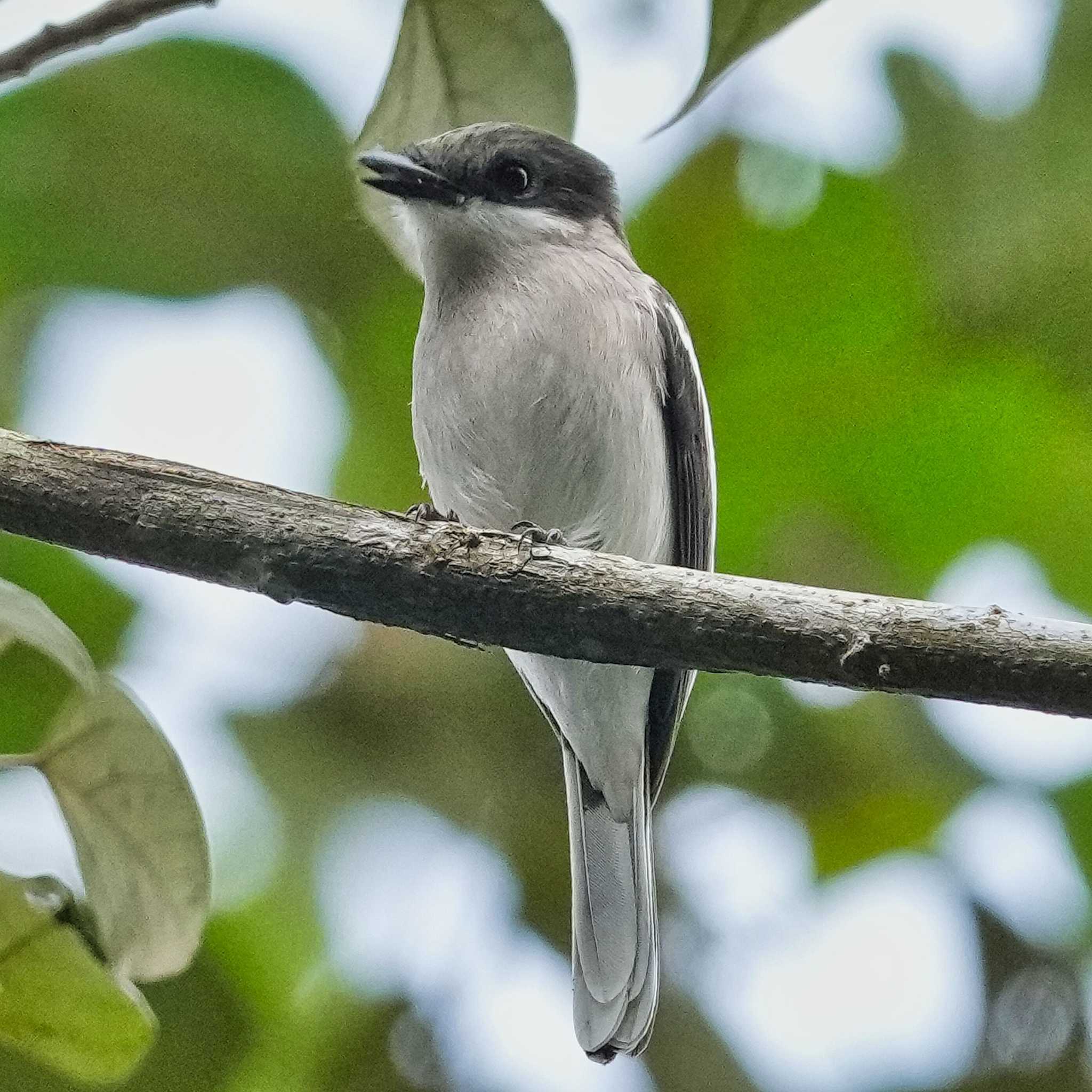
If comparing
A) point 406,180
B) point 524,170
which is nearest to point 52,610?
point 406,180

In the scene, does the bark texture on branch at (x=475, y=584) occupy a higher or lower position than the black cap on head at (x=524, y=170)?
lower

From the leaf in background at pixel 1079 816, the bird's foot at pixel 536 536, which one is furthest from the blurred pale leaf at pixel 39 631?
the leaf in background at pixel 1079 816

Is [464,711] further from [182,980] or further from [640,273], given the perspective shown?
[640,273]

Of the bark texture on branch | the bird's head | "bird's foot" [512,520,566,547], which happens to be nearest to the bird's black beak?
the bird's head

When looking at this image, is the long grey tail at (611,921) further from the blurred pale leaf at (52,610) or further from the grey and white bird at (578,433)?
the blurred pale leaf at (52,610)

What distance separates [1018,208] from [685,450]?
82cm

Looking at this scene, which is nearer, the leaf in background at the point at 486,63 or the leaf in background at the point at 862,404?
the leaf in background at the point at 486,63

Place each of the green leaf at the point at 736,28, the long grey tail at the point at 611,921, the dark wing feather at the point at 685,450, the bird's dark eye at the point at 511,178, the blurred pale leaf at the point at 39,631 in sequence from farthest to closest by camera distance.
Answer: the bird's dark eye at the point at 511,178 < the dark wing feather at the point at 685,450 < the long grey tail at the point at 611,921 < the green leaf at the point at 736,28 < the blurred pale leaf at the point at 39,631

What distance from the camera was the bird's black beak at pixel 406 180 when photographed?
2324 mm

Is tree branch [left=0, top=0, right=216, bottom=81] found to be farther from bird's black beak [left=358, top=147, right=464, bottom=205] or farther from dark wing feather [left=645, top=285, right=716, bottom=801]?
dark wing feather [left=645, top=285, right=716, bottom=801]

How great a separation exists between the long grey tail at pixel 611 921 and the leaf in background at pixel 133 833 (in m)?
0.96

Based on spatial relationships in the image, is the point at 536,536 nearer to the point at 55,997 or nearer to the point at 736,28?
the point at 736,28

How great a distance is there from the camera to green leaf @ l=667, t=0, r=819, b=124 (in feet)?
5.47

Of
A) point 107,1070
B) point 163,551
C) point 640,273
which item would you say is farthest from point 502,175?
point 107,1070
